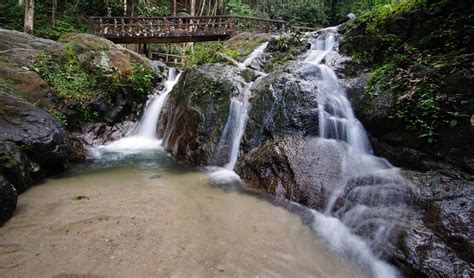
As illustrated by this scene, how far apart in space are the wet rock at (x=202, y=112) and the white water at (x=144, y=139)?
78 cm

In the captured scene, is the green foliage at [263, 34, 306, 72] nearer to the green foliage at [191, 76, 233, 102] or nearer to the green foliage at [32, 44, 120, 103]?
the green foliage at [191, 76, 233, 102]

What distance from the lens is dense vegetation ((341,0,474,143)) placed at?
435cm

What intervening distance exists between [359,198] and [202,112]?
4409mm

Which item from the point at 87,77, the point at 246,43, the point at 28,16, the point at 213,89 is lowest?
the point at 213,89

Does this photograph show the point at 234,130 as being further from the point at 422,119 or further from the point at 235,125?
the point at 422,119

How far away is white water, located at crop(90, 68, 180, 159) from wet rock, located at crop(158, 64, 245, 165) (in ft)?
2.57

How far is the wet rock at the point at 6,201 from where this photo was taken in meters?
3.57

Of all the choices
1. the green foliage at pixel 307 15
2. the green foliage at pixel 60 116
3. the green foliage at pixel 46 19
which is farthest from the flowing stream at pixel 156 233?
the green foliage at pixel 307 15

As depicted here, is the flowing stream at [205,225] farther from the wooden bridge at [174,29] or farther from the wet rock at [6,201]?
the wooden bridge at [174,29]

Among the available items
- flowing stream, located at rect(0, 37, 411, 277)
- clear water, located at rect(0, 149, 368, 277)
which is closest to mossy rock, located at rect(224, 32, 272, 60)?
flowing stream, located at rect(0, 37, 411, 277)

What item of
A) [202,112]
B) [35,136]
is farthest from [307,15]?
[35,136]

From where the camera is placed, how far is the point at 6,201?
3662 millimetres

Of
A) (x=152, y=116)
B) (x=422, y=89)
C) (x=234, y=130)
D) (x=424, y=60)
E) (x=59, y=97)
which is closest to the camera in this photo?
(x=422, y=89)

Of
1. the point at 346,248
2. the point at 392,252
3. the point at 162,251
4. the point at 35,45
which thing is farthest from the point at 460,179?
the point at 35,45
